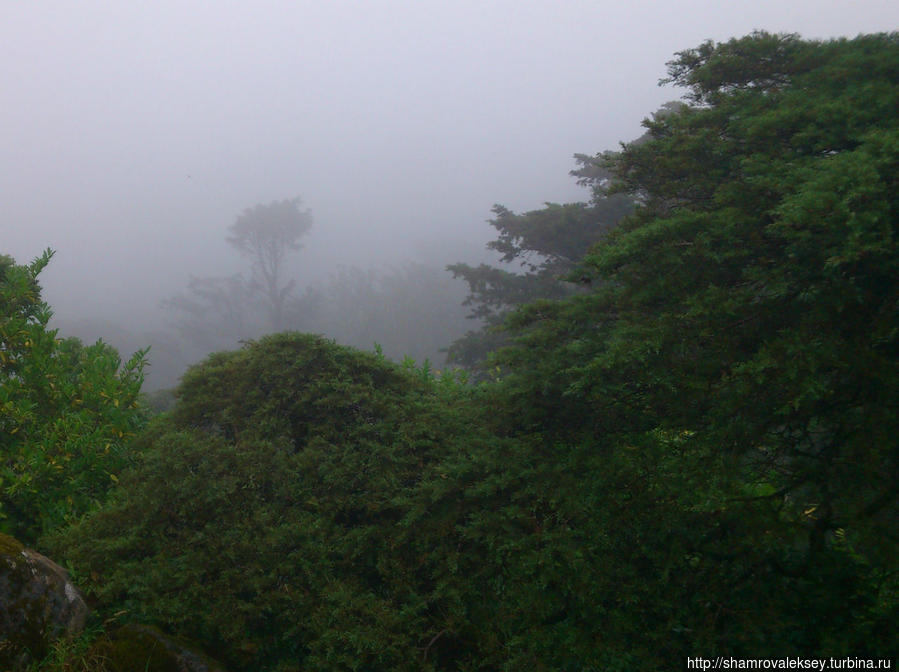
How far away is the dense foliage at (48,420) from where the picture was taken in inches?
183

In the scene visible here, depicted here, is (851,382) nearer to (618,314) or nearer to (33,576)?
(618,314)

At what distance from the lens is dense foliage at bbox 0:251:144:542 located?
15.2 feet

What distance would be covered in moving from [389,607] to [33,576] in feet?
7.42

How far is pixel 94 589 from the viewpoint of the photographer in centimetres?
382

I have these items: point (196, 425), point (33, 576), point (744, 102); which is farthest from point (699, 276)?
point (33, 576)

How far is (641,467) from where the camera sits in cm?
350

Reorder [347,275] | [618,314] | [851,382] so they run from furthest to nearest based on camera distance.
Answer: [347,275] < [618,314] < [851,382]

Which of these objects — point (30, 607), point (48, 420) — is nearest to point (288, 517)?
point (30, 607)

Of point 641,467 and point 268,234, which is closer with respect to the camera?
point 641,467

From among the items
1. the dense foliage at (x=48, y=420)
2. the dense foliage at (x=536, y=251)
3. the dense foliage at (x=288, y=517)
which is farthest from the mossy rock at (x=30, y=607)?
the dense foliage at (x=536, y=251)

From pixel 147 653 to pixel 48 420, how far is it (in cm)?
284

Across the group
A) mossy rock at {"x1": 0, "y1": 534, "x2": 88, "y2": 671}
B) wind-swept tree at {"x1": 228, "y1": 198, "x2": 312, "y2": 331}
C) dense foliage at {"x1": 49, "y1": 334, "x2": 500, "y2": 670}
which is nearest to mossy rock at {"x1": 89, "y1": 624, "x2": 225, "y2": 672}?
dense foliage at {"x1": 49, "y1": 334, "x2": 500, "y2": 670}

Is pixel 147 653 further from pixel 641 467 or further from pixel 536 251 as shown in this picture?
pixel 536 251

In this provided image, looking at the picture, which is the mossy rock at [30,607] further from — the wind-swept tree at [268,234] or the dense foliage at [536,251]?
the wind-swept tree at [268,234]
